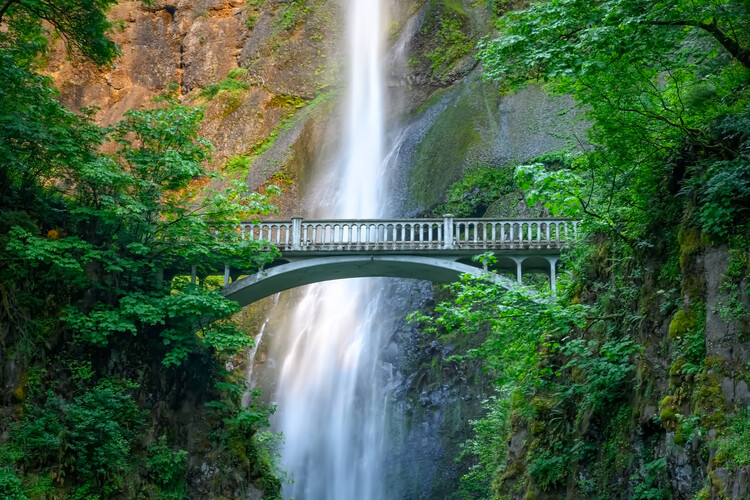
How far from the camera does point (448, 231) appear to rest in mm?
21438

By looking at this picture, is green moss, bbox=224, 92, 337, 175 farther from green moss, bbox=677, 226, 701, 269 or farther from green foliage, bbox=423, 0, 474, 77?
green moss, bbox=677, 226, 701, 269

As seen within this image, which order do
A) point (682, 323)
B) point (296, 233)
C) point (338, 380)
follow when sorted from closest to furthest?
1. point (682, 323)
2. point (296, 233)
3. point (338, 380)

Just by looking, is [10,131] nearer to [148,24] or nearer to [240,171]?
[240,171]

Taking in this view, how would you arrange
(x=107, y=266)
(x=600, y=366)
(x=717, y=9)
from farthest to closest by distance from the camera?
(x=107, y=266), (x=600, y=366), (x=717, y=9)

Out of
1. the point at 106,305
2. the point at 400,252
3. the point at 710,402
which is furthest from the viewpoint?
the point at 400,252

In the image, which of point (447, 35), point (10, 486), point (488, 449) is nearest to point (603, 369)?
point (488, 449)

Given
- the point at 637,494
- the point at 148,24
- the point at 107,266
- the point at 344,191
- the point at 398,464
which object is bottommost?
the point at 398,464

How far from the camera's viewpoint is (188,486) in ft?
61.8

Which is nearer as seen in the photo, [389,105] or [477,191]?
[477,191]

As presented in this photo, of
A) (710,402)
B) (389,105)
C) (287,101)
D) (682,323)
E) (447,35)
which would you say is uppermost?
(447,35)

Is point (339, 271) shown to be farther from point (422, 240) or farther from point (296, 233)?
point (422, 240)

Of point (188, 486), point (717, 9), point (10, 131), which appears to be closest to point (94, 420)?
point (188, 486)

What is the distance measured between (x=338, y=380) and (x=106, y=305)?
1061 cm

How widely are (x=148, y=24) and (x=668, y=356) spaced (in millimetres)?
42029
